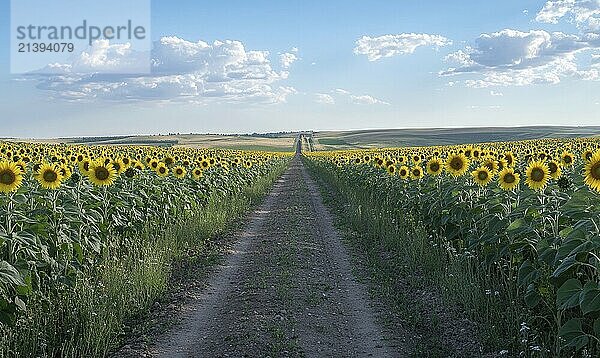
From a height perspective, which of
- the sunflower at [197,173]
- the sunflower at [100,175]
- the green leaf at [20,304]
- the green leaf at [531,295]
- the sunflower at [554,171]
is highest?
the sunflower at [554,171]

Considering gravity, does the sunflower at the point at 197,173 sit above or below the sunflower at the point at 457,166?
below

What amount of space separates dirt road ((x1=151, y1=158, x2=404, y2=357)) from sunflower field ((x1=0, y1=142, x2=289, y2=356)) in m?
0.74

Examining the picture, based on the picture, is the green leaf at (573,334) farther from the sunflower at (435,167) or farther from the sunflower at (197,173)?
the sunflower at (197,173)

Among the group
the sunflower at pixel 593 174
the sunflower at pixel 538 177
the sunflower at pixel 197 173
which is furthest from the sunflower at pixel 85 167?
the sunflower at pixel 593 174

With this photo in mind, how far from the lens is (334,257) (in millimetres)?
11055

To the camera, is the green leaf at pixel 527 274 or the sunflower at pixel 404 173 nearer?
the green leaf at pixel 527 274

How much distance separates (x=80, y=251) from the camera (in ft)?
23.8

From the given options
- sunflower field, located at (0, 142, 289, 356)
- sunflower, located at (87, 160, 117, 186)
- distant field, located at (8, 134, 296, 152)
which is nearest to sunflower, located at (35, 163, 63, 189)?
sunflower field, located at (0, 142, 289, 356)

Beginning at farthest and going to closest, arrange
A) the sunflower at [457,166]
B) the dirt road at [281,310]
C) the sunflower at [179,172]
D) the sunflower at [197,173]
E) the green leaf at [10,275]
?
1. the sunflower at [197,173]
2. the sunflower at [179,172]
3. the sunflower at [457,166]
4. the dirt road at [281,310]
5. the green leaf at [10,275]

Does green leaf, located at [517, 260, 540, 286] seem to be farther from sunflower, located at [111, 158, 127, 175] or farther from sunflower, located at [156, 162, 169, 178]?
sunflower, located at [156, 162, 169, 178]

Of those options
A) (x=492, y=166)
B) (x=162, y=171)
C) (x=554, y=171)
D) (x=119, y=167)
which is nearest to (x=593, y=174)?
(x=554, y=171)

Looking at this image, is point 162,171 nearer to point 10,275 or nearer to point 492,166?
point 492,166

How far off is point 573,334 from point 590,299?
0.46 meters

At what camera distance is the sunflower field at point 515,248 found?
5.05 m
